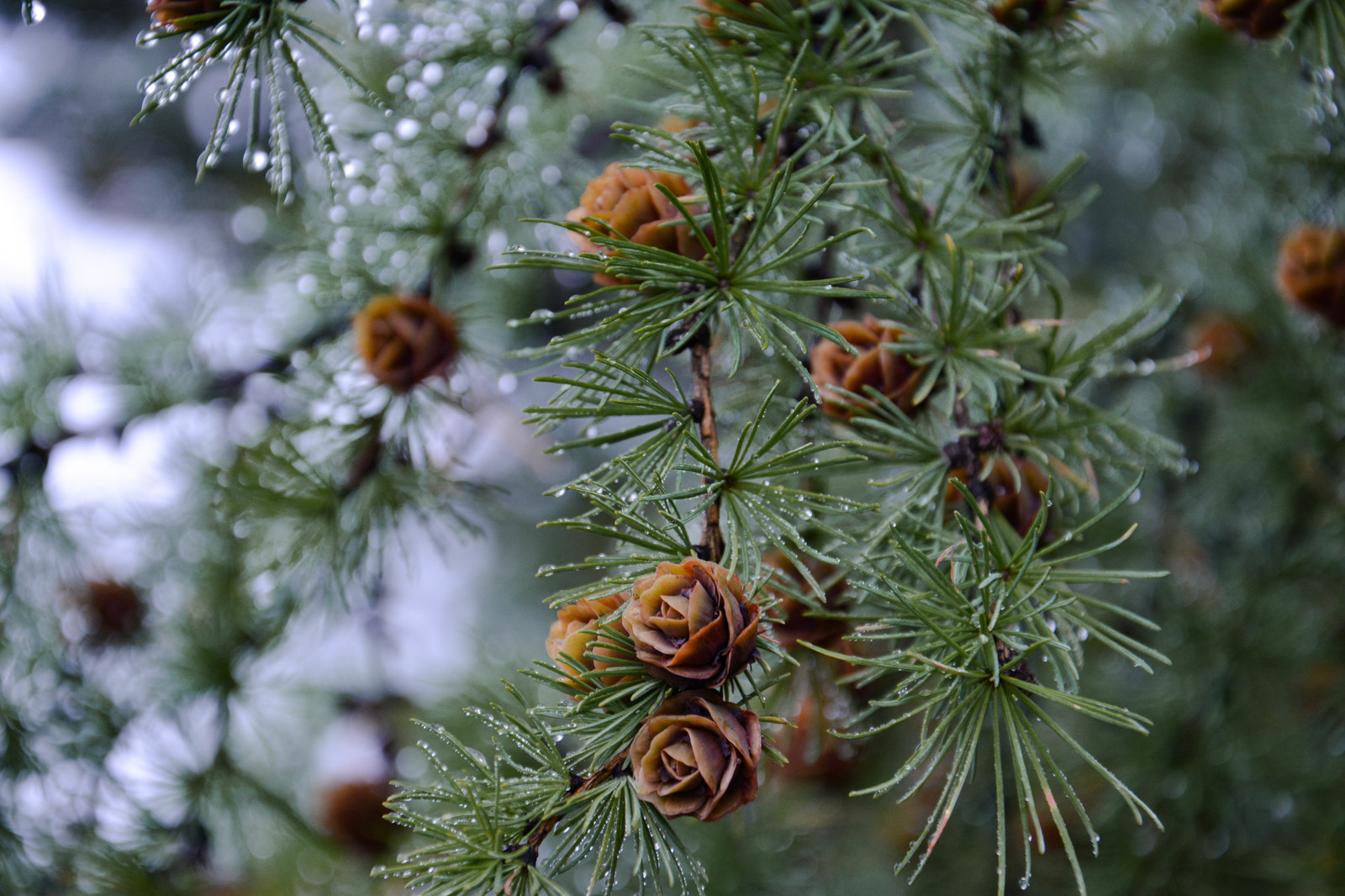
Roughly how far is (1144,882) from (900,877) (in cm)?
32

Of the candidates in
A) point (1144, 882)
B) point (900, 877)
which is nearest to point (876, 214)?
point (1144, 882)

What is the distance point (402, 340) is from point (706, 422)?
302mm

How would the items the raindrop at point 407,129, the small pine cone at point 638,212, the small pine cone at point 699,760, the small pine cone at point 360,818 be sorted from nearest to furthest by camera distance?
the small pine cone at point 699,760 < the small pine cone at point 638,212 < the raindrop at point 407,129 < the small pine cone at point 360,818

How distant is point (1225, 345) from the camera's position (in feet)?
3.82

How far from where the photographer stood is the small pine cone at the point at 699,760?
1.22 ft

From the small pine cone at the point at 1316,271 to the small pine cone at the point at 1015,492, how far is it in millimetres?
455

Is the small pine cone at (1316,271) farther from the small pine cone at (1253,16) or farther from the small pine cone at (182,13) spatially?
the small pine cone at (182,13)

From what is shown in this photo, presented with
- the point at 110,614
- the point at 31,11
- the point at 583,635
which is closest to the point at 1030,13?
the point at 583,635

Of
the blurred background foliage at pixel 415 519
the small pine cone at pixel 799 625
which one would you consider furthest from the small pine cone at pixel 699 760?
the blurred background foliage at pixel 415 519

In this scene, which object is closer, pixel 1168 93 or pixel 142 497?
pixel 142 497

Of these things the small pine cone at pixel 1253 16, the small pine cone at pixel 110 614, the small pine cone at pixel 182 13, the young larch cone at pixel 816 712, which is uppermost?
the small pine cone at pixel 182 13

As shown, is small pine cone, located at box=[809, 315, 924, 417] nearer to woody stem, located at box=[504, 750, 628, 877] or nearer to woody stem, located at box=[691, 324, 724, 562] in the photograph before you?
woody stem, located at box=[691, 324, 724, 562]

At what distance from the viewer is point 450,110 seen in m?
0.77

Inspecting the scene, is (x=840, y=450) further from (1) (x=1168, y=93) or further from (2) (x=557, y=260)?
(1) (x=1168, y=93)
